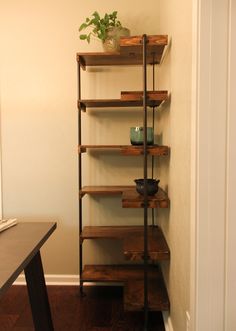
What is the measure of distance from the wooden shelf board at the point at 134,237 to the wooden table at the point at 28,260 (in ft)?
1.92

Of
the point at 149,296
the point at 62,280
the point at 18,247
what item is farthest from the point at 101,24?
the point at 62,280

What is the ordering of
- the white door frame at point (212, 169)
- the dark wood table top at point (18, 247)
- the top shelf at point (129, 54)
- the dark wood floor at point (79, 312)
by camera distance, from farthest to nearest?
1. the dark wood floor at point (79, 312)
2. the top shelf at point (129, 54)
3. the white door frame at point (212, 169)
4. the dark wood table top at point (18, 247)

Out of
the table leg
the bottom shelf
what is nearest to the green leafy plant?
the table leg

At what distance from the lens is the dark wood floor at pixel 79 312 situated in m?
1.94

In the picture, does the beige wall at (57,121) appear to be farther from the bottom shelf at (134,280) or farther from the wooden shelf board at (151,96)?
the wooden shelf board at (151,96)

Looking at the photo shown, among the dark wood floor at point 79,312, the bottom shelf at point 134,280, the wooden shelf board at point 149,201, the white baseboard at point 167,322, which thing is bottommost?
the dark wood floor at point 79,312

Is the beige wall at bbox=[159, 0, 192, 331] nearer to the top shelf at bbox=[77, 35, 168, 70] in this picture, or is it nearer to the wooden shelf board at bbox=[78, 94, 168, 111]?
the top shelf at bbox=[77, 35, 168, 70]

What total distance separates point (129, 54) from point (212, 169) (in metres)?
1.34

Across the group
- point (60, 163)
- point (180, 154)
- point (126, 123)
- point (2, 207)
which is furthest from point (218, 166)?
point (2, 207)

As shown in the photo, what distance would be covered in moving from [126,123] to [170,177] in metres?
0.84

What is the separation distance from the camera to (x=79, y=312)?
2.10m

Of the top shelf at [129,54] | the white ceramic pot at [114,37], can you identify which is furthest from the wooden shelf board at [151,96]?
the white ceramic pot at [114,37]

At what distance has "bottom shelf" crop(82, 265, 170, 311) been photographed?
5.89 ft

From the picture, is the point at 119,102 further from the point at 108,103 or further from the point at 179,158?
the point at 179,158
